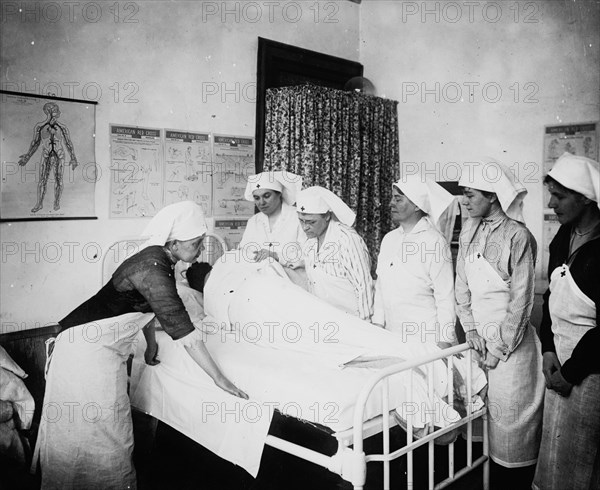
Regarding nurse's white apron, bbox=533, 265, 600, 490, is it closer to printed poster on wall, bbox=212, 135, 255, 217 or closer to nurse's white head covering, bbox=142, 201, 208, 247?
nurse's white head covering, bbox=142, 201, 208, 247

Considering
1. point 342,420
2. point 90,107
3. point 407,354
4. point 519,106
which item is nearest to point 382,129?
point 519,106

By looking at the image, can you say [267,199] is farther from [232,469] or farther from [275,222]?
[232,469]

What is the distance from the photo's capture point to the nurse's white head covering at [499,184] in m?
2.93

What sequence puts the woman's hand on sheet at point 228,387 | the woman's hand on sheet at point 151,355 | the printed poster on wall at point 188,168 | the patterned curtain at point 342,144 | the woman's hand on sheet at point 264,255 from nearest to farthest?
1. the woman's hand on sheet at point 228,387
2. the woman's hand on sheet at point 151,355
3. the woman's hand on sheet at point 264,255
4. the printed poster on wall at point 188,168
5. the patterned curtain at point 342,144

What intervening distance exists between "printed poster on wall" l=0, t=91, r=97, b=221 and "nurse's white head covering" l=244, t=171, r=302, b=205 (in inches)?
42.9

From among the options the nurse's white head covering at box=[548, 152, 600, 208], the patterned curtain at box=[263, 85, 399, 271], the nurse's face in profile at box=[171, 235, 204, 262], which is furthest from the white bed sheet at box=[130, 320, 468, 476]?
the patterned curtain at box=[263, 85, 399, 271]

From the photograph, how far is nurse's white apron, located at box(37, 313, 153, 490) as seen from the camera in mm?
2838

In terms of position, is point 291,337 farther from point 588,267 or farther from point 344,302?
point 588,267

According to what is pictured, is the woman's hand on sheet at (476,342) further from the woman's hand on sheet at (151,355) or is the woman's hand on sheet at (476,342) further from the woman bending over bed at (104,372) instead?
the woman's hand on sheet at (151,355)

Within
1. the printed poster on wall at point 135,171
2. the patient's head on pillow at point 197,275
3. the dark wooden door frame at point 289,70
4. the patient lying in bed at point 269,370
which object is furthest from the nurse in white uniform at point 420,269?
the dark wooden door frame at point 289,70

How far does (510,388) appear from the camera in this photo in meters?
2.99

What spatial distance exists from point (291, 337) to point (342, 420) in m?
0.86

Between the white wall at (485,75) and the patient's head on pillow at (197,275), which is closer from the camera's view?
the patient's head on pillow at (197,275)

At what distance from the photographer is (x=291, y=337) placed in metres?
3.28
